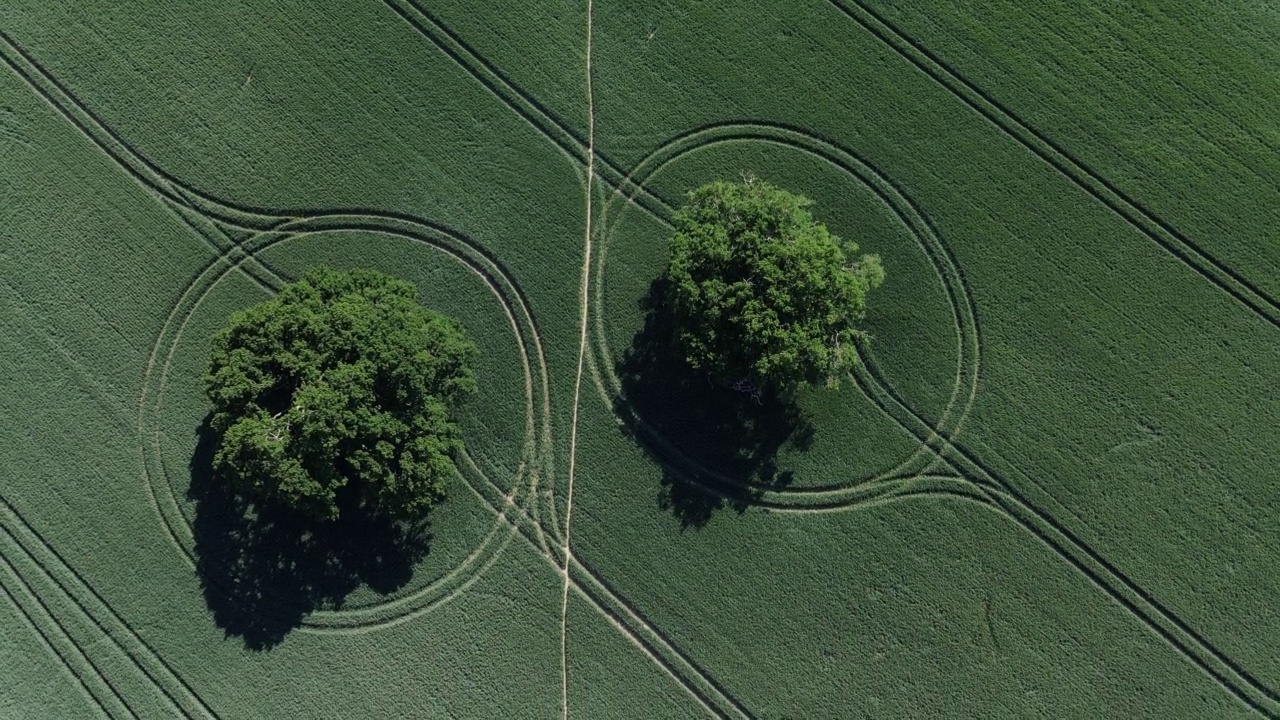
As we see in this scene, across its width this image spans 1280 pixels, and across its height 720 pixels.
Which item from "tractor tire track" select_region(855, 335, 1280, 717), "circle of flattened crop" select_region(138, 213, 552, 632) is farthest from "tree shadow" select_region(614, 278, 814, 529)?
"tractor tire track" select_region(855, 335, 1280, 717)

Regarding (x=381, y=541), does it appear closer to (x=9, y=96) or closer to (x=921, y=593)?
(x=921, y=593)

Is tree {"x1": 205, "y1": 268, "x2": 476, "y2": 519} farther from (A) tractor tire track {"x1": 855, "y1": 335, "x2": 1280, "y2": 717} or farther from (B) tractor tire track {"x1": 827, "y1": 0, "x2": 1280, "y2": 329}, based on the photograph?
(B) tractor tire track {"x1": 827, "y1": 0, "x2": 1280, "y2": 329}

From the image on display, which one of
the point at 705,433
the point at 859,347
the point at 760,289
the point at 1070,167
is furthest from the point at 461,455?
the point at 1070,167

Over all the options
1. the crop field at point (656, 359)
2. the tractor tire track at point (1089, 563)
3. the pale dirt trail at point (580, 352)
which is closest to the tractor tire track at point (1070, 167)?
the crop field at point (656, 359)

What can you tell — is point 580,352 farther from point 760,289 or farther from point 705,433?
point 760,289

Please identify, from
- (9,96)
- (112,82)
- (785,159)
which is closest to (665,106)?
(785,159)

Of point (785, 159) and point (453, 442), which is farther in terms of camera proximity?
point (785, 159)
